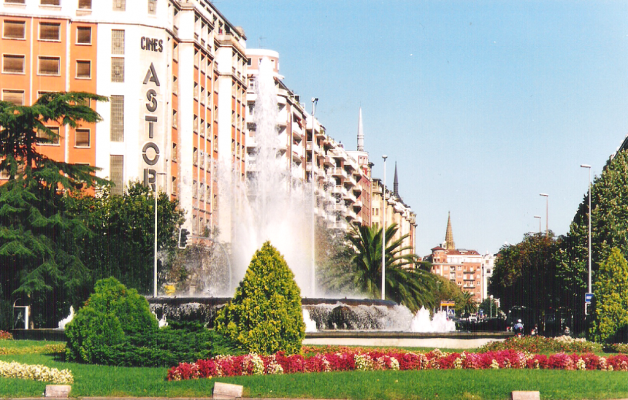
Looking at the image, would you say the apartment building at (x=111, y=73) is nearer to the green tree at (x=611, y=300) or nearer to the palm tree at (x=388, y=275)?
the palm tree at (x=388, y=275)

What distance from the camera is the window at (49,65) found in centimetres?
6819

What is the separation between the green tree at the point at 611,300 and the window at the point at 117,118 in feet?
136

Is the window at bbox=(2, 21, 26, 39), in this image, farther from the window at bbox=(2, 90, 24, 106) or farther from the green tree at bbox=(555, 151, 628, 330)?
the green tree at bbox=(555, 151, 628, 330)

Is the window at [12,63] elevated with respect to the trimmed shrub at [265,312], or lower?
elevated

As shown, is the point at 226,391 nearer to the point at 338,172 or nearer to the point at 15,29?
the point at 15,29

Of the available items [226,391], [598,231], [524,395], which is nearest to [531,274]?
[598,231]

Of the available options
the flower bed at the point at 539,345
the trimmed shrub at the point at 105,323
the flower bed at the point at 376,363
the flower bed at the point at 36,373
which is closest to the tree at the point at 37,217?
the trimmed shrub at the point at 105,323

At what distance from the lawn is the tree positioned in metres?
16.3

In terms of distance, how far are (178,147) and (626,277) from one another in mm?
46419

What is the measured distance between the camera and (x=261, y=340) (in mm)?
21000

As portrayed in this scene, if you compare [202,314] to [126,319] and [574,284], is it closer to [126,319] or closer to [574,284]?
[126,319]

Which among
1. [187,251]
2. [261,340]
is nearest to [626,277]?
[261,340]

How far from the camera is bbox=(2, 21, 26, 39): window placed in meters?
67.9

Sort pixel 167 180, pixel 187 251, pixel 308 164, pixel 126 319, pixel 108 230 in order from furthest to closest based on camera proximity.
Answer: pixel 308 164 < pixel 167 180 < pixel 187 251 < pixel 108 230 < pixel 126 319
